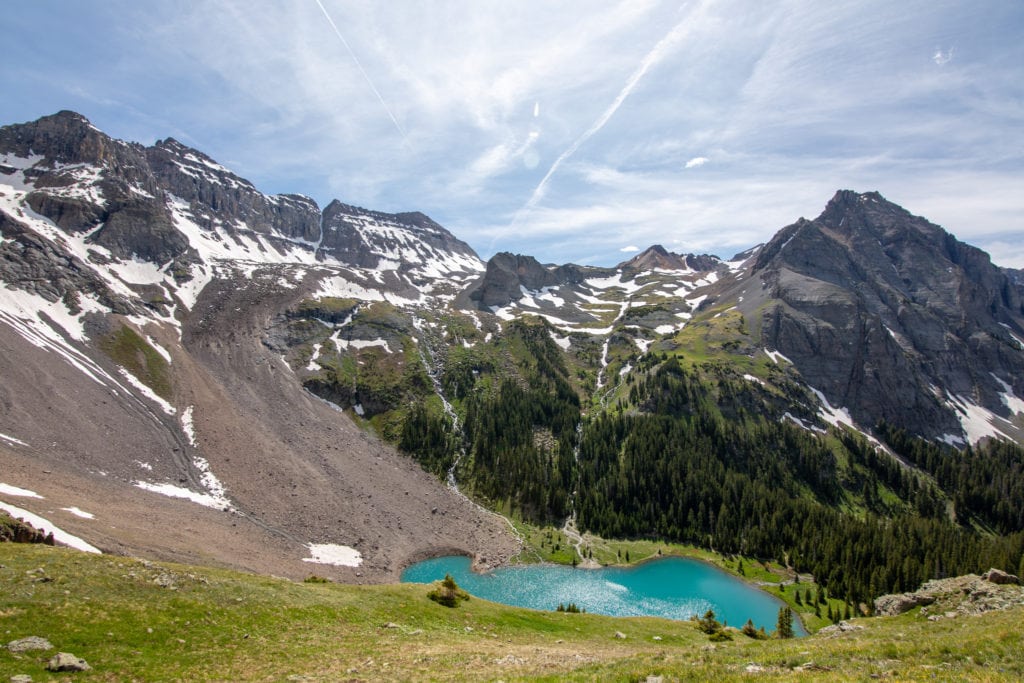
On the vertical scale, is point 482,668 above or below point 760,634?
above

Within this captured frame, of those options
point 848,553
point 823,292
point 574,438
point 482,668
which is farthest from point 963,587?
point 823,292

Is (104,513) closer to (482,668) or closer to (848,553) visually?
(482,668)

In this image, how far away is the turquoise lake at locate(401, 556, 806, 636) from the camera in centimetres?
6625

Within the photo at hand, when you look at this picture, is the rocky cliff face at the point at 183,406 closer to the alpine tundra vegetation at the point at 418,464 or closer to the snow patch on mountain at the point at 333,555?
the snow patch on mountain at the point at 333,555

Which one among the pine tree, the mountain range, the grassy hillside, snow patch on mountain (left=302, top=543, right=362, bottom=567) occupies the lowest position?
snow patch on mountain (left=302, top=543, right=362, bottom=567)

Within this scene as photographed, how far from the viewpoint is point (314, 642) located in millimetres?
21625

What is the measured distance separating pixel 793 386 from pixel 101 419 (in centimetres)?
17657

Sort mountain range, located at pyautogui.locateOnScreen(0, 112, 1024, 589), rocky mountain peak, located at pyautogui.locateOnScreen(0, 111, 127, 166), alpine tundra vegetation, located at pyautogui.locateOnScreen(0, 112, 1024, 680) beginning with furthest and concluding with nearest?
rocky mountain peak, located at pyautogui.locateOnScreen(0, 111, 127, 166)
mountain range, located at pyautogui.locateOnScreen(0, 112, 1024, 589)
alpine tundra vegetation, located at pyautogui.locateOnScreen(0, 112, 1024, 680)

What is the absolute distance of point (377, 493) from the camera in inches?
3489

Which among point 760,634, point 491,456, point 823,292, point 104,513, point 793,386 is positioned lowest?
point 760,634

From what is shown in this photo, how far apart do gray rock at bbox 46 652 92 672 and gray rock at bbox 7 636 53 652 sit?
0.96 metres

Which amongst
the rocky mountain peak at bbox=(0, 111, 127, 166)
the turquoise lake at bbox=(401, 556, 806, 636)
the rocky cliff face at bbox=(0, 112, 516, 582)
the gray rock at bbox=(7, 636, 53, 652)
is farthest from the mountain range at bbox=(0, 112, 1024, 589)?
the gray rock at bbox=(7, 636, 53, 652)

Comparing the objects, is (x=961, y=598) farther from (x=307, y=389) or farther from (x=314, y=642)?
(x=307, y=389)

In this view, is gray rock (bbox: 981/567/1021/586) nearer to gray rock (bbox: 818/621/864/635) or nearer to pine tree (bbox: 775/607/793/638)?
gray rock (bbox: 818/621/864/635)
